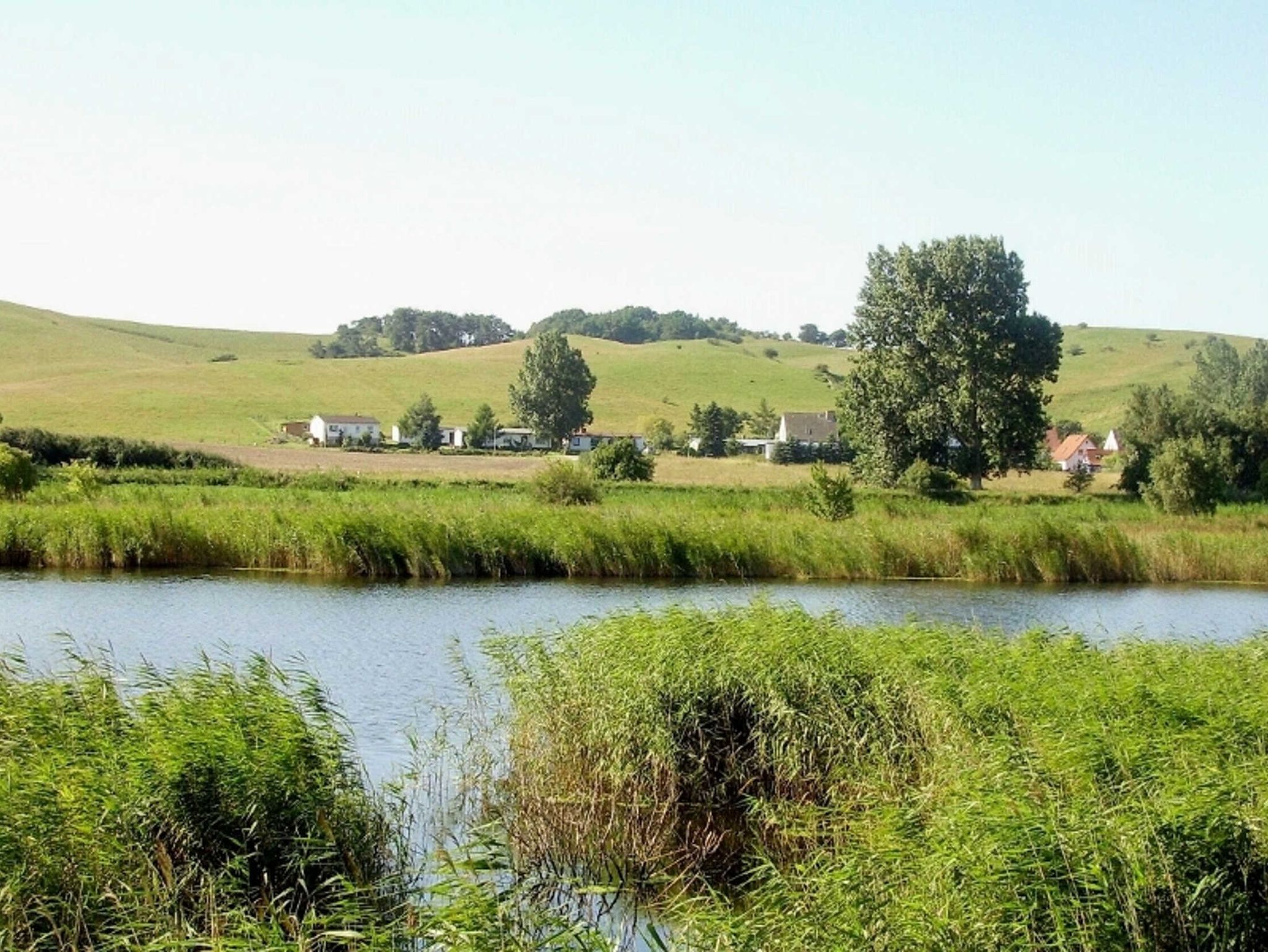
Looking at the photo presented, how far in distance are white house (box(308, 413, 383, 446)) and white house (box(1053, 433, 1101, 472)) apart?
58.9 metres

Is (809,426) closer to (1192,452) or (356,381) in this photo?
(356,381)

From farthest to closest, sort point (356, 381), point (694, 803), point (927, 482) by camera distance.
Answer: point (356, 381) → point (927, 482) → point (694, 803)

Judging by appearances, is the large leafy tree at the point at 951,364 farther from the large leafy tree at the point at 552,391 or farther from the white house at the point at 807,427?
the large leafy tree at the point at 552,391

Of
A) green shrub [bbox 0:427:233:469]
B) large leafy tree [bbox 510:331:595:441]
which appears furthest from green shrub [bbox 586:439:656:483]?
large leafy tree [bbox 510:331:595:441]

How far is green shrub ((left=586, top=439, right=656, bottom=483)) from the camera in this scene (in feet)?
235

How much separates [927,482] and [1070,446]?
64.4 metres

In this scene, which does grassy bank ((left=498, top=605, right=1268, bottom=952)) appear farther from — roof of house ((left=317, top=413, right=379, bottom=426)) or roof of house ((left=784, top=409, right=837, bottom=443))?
roof of house ((left=784, top=409, right=837, bottom=443))

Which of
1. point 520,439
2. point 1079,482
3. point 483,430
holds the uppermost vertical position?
point 483,430

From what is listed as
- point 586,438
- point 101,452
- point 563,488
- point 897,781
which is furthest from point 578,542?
point 586,438

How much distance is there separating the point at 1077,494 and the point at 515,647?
199 feet

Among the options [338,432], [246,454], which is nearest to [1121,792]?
[246,454]

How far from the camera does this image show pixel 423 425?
402 ft

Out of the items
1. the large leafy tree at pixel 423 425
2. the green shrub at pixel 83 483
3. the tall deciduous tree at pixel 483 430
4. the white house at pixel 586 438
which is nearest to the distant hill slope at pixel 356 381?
the white house at pixel 586 438

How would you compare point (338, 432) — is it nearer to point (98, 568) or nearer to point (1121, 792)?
point (98, 568)
